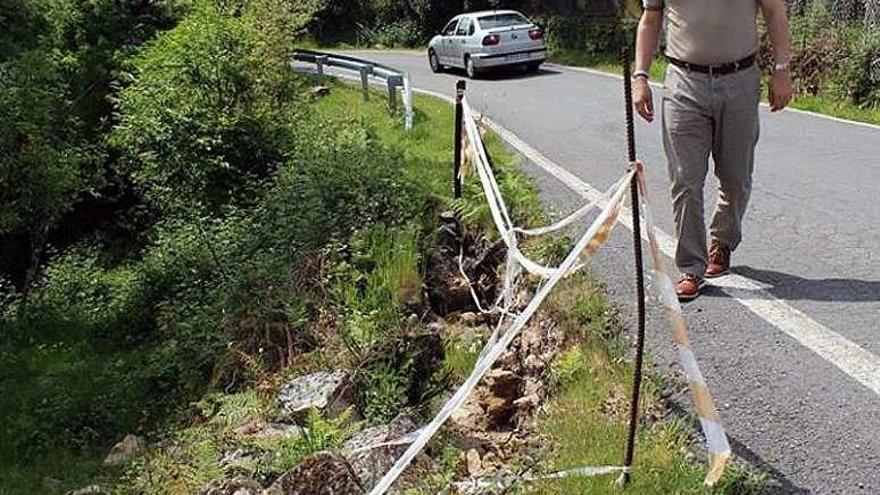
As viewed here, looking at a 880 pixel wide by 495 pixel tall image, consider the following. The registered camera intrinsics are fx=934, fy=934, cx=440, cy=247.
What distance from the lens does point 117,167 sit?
14.8 metres

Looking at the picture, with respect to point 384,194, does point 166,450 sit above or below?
below

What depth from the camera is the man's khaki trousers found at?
517 cm

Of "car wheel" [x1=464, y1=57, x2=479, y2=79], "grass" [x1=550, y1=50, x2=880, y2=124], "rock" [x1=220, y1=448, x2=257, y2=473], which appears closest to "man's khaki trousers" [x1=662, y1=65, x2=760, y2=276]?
"rock" [x1=220, y1=448, x2=257, y2=473]

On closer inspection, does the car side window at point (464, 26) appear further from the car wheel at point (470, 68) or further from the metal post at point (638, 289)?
the metal post at point (638, 289)

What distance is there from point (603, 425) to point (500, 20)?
20.9 meters

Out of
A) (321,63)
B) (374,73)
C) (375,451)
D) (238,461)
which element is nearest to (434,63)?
(321,63)

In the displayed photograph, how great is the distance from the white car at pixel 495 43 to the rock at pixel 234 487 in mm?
18709

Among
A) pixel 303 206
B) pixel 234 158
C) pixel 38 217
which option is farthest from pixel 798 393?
pixel 38 217

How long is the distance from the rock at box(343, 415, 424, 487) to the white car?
60.8 ft

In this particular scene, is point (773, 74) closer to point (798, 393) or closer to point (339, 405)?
point (798, 393)

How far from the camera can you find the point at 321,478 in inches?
170

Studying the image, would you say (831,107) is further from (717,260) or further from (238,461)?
(238,461)

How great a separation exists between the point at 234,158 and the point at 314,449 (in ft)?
28.0

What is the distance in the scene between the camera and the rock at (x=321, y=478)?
4250 millimetres
